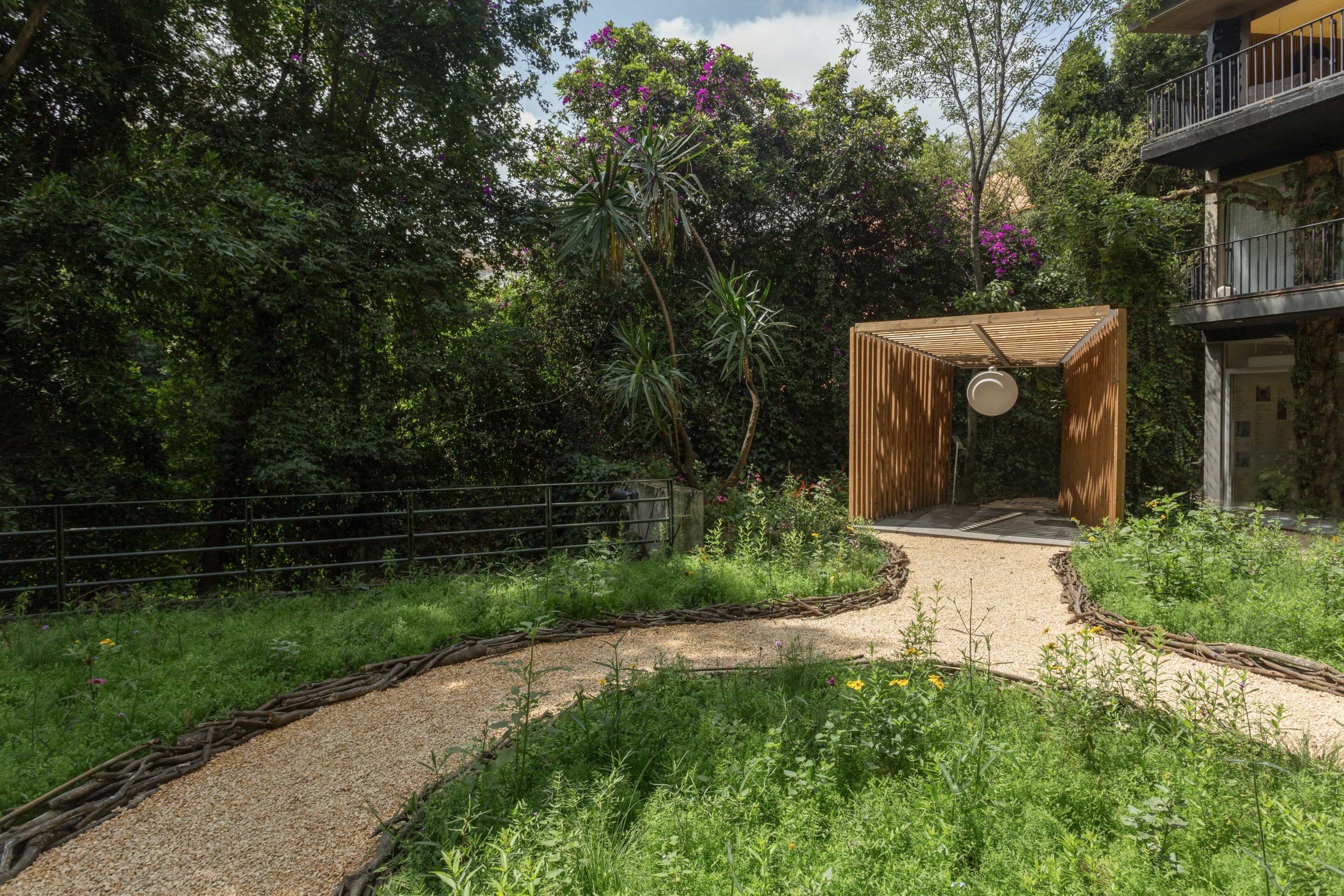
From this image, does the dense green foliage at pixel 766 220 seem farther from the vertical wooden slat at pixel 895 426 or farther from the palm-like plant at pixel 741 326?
the palm-like plant at pixel 741 326

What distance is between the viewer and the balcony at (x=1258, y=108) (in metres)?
8.77

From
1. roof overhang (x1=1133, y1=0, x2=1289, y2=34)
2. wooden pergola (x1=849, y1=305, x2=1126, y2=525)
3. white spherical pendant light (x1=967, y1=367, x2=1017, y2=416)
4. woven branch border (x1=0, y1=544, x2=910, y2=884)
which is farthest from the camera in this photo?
roof overhang (x1=1133, y1=0, x2=1289, y2=34)

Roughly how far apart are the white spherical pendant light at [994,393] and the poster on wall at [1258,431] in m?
3.55

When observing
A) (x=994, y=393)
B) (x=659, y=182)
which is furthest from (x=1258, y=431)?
(x=659, y=182)

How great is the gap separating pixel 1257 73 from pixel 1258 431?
5.04 m

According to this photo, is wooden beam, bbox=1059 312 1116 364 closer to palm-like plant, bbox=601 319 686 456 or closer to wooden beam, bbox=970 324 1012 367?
wooden beam, bbox=970 324 1012 367

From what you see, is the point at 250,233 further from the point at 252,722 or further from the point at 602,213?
the point at 252,722

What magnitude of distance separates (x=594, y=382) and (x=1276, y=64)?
10.6 meters

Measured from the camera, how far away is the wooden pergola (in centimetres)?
755

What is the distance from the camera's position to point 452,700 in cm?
357

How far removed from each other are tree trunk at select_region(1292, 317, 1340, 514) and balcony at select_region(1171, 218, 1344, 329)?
62 cm

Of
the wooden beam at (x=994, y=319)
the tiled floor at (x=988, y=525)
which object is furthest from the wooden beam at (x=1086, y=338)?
the tiled floor at (x=988, y=525)

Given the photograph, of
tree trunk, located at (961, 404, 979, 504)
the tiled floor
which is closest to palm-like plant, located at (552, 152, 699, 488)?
the tiled floor

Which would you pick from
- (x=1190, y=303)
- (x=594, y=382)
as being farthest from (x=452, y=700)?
(x=1190, y=303)
